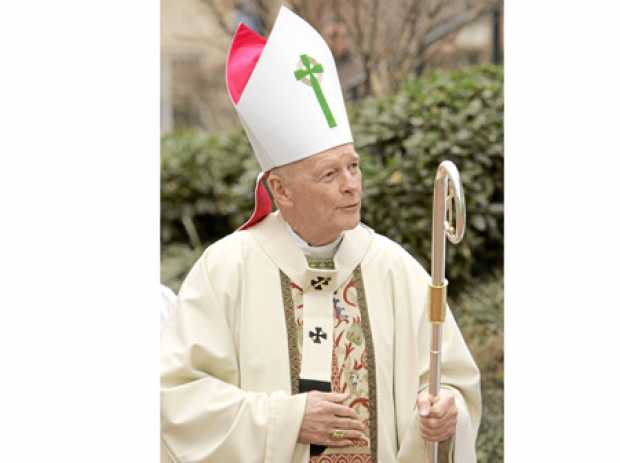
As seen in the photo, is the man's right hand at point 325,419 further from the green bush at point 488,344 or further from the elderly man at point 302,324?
the green bush at point 488,344

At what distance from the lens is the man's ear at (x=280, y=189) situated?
312cm

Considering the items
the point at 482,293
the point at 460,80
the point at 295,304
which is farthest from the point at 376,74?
the point at 295,304

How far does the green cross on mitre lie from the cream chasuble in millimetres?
366

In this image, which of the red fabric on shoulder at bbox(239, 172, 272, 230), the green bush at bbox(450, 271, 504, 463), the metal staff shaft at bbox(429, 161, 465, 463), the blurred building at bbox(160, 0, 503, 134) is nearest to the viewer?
the metal staff shaft at bbox(429, 161, 465, 463)

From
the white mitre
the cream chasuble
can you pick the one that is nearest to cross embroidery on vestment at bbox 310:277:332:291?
the cream chasuble

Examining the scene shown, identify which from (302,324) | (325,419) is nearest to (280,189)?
(302,324)

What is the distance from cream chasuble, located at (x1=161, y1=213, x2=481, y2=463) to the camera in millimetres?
3121

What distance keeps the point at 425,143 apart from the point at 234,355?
8.14 feet

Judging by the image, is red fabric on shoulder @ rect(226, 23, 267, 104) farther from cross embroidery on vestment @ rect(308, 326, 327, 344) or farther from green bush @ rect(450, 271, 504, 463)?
green bush @ rect(450, 271, 504, 463)

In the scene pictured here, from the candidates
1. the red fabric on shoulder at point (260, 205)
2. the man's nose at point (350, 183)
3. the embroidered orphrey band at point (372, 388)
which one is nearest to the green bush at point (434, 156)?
the red fabric on shoulder at point (260, 205)

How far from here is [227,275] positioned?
3189mm

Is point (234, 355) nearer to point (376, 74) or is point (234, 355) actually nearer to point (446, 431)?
point (446, 431)

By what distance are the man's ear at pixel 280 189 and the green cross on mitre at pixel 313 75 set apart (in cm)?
22

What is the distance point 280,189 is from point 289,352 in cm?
46
